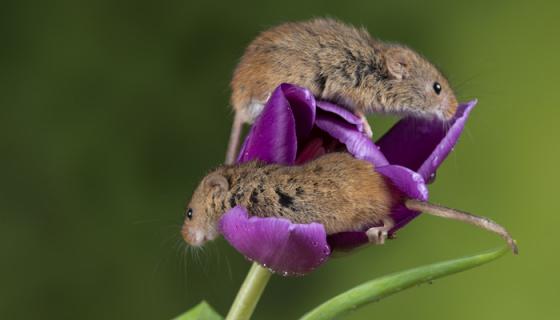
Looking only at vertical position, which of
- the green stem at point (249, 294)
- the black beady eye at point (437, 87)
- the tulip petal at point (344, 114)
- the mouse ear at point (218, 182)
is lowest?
the green stem at point (249, 294)

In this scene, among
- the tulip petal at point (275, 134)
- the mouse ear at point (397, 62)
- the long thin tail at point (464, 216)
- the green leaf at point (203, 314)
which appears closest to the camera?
the long thin tail at point (464, 216)

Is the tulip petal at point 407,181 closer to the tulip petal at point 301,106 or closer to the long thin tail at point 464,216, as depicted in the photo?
the long thin tail at point 464,216

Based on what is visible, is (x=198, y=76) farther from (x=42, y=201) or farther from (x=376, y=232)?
(x=376, y=232)

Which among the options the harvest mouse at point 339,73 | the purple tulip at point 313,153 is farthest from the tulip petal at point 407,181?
the harvest mouse at point 339,73

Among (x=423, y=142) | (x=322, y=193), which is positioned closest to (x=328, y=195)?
(x=322, y=193)

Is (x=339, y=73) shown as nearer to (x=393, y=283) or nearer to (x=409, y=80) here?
(x=409, y=80)

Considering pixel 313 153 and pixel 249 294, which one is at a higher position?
pixel 313 153

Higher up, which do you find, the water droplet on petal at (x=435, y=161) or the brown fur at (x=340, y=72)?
the brown fur at (x=340, y=72)

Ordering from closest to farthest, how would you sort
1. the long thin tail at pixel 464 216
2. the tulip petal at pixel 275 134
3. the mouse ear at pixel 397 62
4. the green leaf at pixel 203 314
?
1. the long thin tail at pixel 464 216
2. the tulip petal at pixel 275 134
3. the green leaf at pixel 203 314
4. the mouse ear at pixel 397 62
